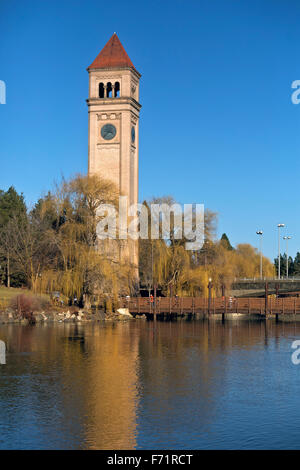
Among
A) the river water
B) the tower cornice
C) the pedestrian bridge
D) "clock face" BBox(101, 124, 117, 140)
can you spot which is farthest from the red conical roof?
the river water

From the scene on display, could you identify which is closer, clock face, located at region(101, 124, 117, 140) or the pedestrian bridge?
clock face, located at region(101, 124, 117, 140)

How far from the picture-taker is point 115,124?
76.9 meters

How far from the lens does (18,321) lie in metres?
53.2

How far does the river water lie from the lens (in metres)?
19.6

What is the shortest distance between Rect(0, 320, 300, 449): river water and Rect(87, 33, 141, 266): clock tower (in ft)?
114

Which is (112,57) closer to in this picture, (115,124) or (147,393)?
(115,124)

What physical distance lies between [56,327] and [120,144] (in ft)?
102

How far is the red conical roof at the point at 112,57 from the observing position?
7938 cm

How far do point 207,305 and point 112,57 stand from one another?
34485 mm

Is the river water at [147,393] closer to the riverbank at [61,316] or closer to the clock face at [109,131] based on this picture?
the riverbank at [61,316]

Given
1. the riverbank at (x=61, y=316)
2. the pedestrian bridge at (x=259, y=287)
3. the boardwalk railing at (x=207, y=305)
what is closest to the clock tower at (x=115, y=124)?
the boardwalk railing at (x=207, y=305)

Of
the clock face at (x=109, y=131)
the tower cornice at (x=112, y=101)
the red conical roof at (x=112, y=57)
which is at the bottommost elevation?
the clock face at (x=109, y=131)

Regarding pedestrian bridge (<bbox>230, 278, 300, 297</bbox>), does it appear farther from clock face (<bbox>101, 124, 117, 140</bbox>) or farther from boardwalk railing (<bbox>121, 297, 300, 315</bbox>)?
clock face (<bbox>101, 124, 117, 140</bbox>)
